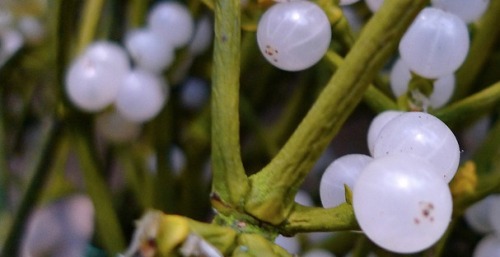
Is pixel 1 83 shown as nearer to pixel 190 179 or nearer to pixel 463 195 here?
pixel 190 179

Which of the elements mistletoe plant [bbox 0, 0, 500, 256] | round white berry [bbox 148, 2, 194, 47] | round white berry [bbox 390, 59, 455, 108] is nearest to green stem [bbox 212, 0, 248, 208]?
mistletoe plant [bbox 0, 0, 500, 256]

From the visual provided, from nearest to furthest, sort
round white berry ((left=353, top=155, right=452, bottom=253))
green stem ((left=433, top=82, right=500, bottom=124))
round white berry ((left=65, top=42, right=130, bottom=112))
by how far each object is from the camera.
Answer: round white berry ((left=353, top=155, right=452, bottom=253))
green stem ((left=433, top=82, right=500, bottom=124))
round white berry ((left=65, top=42, right=130, bottom=112))

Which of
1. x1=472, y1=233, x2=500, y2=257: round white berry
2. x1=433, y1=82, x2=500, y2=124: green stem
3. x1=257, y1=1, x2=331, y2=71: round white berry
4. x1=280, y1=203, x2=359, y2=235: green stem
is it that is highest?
x1=257, y1=1, x2=331, y2=71: round white berry

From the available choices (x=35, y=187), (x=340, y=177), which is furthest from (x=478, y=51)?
(x=35, y=187)

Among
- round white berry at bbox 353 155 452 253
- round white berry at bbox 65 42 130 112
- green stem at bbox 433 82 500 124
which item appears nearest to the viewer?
round white berry at bbox 353 155 452 253

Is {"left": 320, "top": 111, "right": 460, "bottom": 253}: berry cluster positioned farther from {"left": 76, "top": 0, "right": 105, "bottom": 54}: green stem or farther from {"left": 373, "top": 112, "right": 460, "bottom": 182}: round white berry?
{"left": 76, "top": 0, "right": 105, "bottom": 54}: green stem

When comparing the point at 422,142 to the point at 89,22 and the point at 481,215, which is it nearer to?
the point at 481,215
